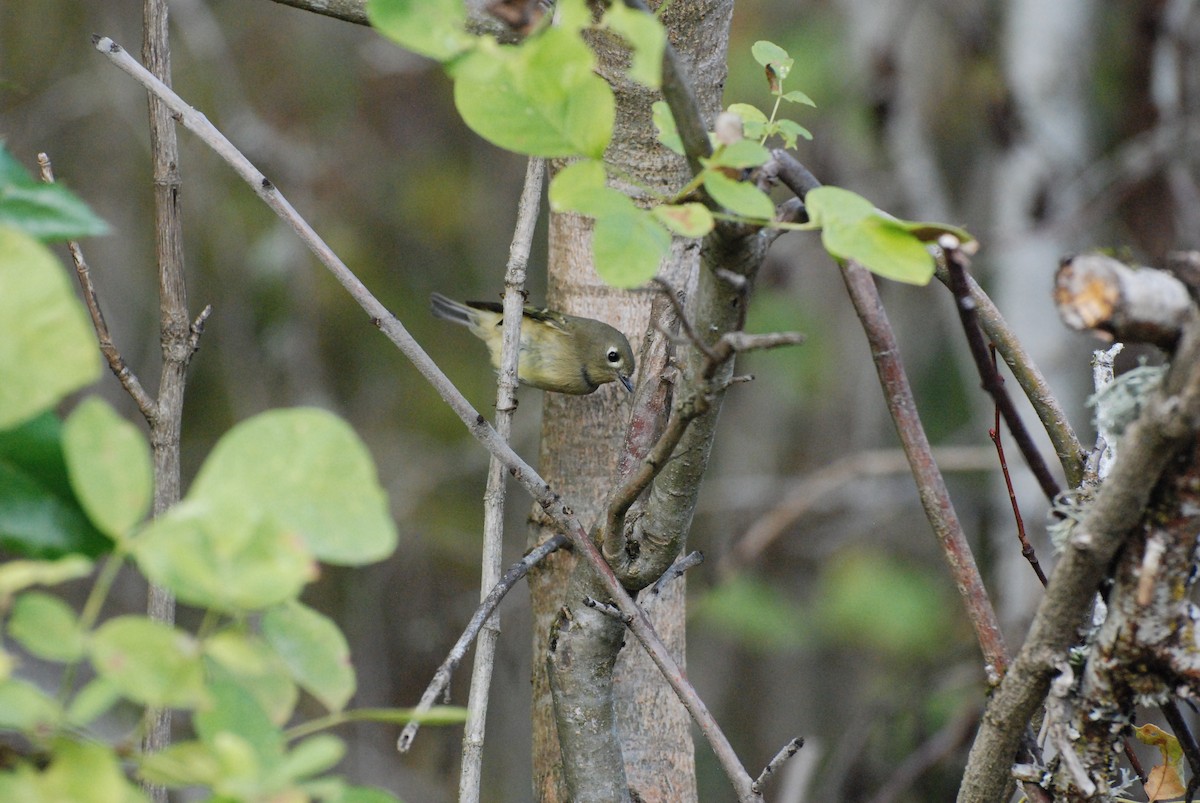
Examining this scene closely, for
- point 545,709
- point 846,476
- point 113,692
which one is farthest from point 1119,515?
point 846,476

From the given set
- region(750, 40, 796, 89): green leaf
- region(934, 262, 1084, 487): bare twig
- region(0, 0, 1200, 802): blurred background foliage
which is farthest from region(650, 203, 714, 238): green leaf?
region(0, 0, 1200, 802): blurred background foliage

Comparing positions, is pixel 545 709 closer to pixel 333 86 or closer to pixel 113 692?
pixel 113 692

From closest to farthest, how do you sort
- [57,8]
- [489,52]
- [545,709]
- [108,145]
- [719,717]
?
1. [489,52]
2. [545,709]
3. [57,8]
4. [108,145]
5. [719,717]

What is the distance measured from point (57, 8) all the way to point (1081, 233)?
16.7 ft

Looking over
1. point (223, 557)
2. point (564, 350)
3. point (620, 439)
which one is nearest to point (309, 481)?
point (223, 557)

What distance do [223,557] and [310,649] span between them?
0.15 metres

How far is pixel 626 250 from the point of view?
2.81 ft

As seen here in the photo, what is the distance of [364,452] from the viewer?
0.72m

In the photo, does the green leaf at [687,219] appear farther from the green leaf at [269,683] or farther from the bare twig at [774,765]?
the bare twig at [774,765]

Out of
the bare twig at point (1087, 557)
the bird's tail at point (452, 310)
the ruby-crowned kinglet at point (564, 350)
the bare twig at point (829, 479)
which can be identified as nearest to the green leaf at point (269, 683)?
the bare twig at point (1087, 557)

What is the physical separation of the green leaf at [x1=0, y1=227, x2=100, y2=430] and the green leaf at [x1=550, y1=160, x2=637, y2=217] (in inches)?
13.9

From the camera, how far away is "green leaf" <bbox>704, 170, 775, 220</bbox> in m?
0.88

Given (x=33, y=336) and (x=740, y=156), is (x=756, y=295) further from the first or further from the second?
(x=33, y=336)

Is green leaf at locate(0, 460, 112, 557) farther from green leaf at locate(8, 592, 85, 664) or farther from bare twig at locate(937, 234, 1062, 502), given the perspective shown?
bare twig at locate(937, 234, 1062, 502)
